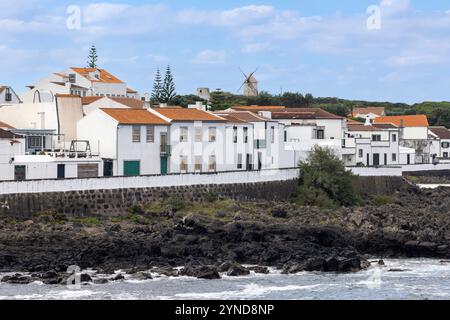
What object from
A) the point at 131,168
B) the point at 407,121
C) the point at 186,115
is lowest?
the point at 131,168

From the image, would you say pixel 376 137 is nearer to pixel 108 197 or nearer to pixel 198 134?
pixel 198 134

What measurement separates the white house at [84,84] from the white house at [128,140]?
27743 mm

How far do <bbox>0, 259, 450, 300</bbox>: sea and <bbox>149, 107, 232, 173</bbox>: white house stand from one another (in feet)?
70.1

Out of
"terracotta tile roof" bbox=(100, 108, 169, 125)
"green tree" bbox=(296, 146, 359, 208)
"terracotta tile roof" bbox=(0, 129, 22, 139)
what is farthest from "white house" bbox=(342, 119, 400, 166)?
"terracotta tile roof" bbox=(0, 129, 22, 139)

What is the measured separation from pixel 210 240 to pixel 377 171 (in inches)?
1182

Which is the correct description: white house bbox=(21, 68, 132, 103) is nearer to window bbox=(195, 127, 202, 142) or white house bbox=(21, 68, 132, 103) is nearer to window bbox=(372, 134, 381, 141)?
window bbox=(372, 134, 381, 141)

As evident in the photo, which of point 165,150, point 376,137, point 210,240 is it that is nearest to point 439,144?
point 376,137

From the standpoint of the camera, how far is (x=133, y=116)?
6034cm

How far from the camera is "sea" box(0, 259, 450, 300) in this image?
34844 millimetres

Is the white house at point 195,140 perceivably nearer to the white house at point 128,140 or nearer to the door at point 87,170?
the white house at point 128,140

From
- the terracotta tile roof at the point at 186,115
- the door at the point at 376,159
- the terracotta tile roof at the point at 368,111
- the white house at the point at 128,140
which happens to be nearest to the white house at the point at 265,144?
the terracotta tile roof at the point at 186,115

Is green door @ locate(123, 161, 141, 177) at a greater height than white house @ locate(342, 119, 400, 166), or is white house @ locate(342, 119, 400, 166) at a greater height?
white house @ locate(342, 119, 400, 166)
